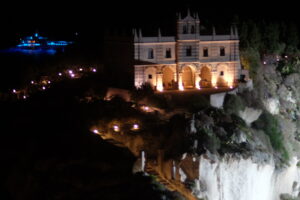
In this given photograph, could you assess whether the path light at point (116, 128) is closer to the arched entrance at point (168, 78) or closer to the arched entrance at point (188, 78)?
the arched entrance at point (168, 78)

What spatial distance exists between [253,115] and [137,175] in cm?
1873

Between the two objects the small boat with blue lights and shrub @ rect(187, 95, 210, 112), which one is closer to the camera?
shrub @ rect(187, 95, 210, 112)

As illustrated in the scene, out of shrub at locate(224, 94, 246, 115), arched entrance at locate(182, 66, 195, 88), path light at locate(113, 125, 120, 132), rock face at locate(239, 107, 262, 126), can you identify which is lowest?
path light at locate(113, 125, 120, 132)

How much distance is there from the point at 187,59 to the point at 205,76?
A: 126 inches

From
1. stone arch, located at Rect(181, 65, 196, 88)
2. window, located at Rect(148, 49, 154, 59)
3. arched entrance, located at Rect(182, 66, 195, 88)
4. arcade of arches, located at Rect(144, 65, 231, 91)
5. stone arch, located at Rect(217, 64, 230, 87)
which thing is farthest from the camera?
stone arch, located at Rect(217, 64, 230, 87)

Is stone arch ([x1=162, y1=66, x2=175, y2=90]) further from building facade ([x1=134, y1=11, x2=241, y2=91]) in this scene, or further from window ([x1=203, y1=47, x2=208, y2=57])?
window ([x1=203, y1=47, x2=208, y2=57])

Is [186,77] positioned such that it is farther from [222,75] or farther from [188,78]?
[222,75]

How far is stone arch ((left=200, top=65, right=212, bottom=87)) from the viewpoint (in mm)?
57219

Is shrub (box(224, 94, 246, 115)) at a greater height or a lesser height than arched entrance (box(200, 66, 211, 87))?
lesser

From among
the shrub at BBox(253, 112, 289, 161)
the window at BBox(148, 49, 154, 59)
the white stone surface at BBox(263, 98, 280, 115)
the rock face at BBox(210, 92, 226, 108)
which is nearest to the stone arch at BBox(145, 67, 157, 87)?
the window at BBox(148, 49, 154, 59)

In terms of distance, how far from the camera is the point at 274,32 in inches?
2790

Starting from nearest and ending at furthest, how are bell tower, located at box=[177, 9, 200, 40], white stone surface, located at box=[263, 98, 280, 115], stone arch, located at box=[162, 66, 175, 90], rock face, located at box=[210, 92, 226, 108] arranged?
1. rock face, located at box=[210, 92, 226, 108]
2. bell tower, located at box=[177, 9, 200, 40]
3. stone arch, located at box=[162, 66, 175, 90]
4. white stone surface, located at box=[263, 98, 280, 115]

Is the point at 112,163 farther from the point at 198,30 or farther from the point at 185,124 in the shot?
the point at 198,30

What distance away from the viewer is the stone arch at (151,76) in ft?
180
